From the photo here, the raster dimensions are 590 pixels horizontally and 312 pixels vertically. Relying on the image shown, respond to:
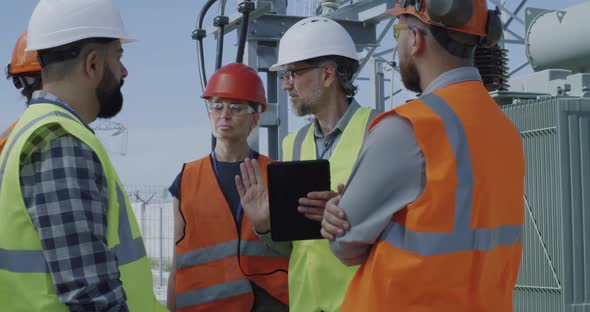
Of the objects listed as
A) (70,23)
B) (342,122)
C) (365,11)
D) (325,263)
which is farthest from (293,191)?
(365,11)

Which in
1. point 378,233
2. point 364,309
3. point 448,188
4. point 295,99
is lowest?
point 364,309

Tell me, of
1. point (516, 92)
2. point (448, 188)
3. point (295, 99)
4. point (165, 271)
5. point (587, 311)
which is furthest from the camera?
point (165, 271)

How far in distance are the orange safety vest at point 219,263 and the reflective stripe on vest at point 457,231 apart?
162cm

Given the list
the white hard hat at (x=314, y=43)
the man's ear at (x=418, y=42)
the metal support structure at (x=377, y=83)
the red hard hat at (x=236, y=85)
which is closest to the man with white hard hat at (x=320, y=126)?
the white hard hat at (x=314, y=43)

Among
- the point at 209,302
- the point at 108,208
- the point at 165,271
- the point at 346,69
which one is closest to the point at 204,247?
the point at 209,302

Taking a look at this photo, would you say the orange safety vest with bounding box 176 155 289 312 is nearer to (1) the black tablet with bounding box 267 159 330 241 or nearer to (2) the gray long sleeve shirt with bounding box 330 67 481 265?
(1) the black tablet with bounding box 267 159 330 241

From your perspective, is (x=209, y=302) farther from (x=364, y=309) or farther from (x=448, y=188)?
(x=448, y=188)

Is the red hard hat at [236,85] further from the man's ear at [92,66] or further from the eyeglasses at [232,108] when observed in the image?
the man's ear at [92,66]

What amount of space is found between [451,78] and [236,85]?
184 centimetres

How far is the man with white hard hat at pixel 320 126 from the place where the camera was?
3.24 m

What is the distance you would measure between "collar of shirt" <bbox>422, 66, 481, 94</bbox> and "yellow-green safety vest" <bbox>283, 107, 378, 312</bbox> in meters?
0.90

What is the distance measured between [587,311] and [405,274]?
8.63 ft

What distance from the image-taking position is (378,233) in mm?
2178

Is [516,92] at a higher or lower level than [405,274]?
higher
